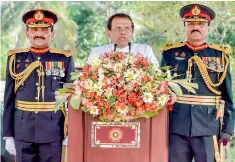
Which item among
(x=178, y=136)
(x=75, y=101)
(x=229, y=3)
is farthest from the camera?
(x=229, y=3)

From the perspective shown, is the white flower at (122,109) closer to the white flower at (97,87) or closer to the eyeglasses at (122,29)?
the white flower at (97,87)

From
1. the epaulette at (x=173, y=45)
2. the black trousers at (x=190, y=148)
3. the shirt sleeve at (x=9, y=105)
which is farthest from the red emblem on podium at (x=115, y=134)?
the shirt sleeve at (x=9, y=105)

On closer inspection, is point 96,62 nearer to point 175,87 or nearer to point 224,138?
point 175,87

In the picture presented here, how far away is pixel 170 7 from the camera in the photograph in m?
5.72

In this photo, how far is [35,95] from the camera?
3.50m

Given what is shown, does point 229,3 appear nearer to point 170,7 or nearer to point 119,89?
point 170,7

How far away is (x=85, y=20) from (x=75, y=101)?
3644mm

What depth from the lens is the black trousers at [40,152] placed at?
136 inches

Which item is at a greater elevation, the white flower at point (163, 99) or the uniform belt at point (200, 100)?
the white flower at point (163, 99)

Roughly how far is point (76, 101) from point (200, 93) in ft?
3.63

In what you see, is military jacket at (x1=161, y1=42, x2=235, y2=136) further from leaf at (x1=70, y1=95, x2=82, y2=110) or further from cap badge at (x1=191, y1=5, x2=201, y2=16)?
leaf at (x1=70, y1=95, x2=82, y2=110)

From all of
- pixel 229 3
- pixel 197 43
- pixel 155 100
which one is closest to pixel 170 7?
pixel 229 3

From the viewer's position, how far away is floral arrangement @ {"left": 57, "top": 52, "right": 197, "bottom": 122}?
2.48m

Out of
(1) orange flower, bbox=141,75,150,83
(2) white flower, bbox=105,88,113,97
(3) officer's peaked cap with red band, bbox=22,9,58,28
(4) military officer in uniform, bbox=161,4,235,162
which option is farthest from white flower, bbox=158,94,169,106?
(3) officer's peaked cap with red band, bbox=22,9,58,28
